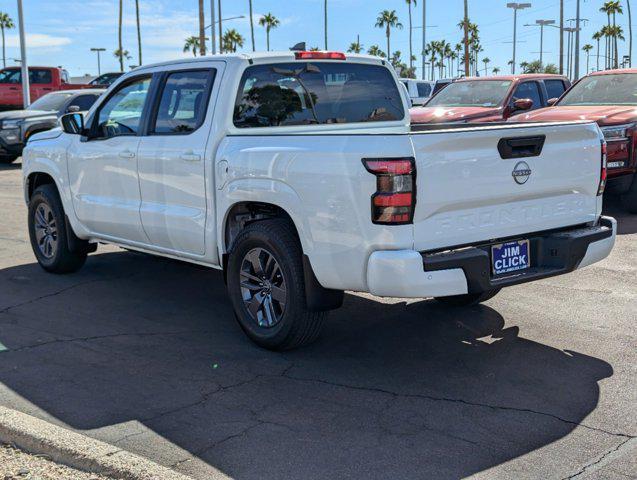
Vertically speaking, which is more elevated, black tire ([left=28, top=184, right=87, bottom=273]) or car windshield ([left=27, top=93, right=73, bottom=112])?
car windshield ([left=27, top=93, right=73, bottom=112])

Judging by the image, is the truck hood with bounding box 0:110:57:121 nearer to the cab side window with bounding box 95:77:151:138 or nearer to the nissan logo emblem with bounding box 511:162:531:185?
the cab side window with bounding box 95:77:151:138

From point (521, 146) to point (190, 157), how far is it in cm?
226

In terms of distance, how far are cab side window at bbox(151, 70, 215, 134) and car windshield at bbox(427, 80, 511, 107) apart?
857cm

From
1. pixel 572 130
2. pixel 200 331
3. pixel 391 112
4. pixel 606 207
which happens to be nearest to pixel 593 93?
pixel 606 207

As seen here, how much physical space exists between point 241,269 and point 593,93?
8.30 metres

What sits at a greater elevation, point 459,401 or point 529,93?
point 529,93

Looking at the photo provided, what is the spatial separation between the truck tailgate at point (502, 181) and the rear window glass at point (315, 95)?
1595 millimetres

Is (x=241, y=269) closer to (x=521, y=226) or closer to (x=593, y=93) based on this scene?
(x=521, y=226)

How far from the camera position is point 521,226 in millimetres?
5121

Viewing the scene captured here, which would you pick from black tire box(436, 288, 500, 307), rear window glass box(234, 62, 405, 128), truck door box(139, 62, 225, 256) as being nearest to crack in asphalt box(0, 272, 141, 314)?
truck door box(139, 62, 225, 256)

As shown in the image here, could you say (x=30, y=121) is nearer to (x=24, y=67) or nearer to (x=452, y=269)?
(x=24, y=67)

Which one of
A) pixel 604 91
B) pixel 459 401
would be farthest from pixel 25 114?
pixel 459 401

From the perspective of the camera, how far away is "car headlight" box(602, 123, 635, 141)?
34.5 feet

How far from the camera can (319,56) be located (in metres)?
6.32
